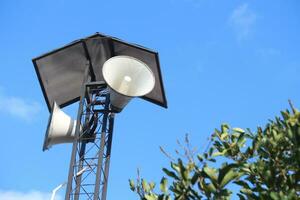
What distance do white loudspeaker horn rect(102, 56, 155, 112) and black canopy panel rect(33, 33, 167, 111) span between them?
37.4 inches

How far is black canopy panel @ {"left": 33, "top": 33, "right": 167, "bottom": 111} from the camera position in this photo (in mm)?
9250

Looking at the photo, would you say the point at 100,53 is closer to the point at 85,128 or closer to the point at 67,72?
the point at 67,72

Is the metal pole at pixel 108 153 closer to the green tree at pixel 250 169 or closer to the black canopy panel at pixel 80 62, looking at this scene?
the black canopy panel at pixel 80 62

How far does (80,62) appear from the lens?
9.67m

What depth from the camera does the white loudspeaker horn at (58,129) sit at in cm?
899

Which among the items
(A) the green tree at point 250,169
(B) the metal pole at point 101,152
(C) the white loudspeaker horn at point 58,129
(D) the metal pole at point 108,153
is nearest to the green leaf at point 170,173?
(A) the green tree at point 250,169

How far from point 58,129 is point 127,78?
1.99m

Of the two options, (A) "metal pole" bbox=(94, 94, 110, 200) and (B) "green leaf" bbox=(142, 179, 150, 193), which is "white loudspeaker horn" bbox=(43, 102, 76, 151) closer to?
(A) "metal pole" bbox=(94, 94, 110, 200)

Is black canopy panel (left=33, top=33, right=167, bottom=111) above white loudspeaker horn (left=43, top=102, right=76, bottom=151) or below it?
above

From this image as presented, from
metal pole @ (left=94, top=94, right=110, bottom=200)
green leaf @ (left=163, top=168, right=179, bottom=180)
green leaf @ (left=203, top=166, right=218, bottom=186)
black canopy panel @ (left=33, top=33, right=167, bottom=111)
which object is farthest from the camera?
black canopy panel @ (left=33, top=33, right=167, bottom=111)

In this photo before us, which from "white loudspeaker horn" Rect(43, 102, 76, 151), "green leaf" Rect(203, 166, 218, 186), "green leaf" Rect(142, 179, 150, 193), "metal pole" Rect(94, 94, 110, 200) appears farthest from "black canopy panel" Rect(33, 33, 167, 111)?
"green leaf" Rect(203, 166, 218, 186)

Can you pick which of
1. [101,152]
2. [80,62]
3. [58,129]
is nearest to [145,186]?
[101,152]

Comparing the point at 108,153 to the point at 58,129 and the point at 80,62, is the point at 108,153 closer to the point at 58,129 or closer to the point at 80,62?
the point at 58,129

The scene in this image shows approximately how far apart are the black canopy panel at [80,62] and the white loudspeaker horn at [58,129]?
0.88m
